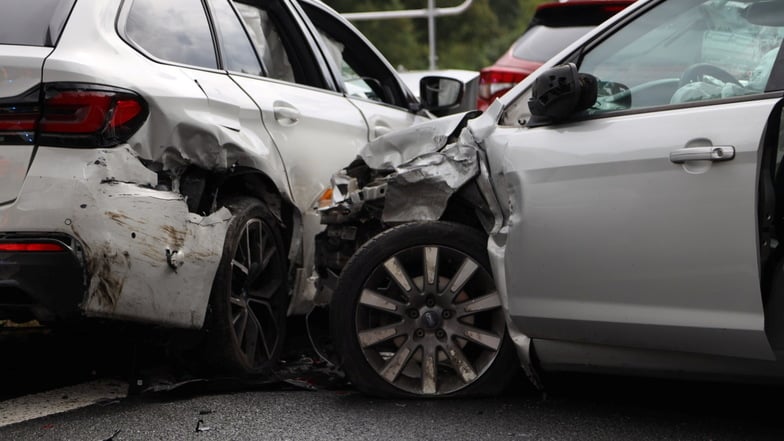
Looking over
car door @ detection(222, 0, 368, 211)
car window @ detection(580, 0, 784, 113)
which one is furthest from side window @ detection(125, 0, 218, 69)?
A: car window @ detection(580, 0, 784, 113)

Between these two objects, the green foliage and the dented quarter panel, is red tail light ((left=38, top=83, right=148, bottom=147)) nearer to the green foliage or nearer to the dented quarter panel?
the dented quarter panel

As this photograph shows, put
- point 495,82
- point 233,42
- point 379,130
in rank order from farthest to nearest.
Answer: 1. point 495,82
2. point 379,130
3. point 233,42

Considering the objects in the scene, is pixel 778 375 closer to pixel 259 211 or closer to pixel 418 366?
pixel 418 366

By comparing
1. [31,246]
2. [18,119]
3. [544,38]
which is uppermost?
[544,38]

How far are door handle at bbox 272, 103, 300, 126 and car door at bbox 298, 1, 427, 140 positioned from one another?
2.86 ft

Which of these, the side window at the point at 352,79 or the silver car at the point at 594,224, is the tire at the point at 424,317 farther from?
the side window at the point at 352,79

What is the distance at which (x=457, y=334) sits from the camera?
4297mm

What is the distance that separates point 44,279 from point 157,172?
0.63 m

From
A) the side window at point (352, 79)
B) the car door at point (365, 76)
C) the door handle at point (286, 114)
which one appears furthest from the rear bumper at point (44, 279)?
the side window at point (352, 79)

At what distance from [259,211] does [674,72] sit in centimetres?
180

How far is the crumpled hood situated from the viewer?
469 centimetres

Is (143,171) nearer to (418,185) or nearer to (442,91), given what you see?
(418,185)

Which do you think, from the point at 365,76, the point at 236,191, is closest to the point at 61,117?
the point at 236,191

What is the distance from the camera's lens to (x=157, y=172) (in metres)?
4.19
